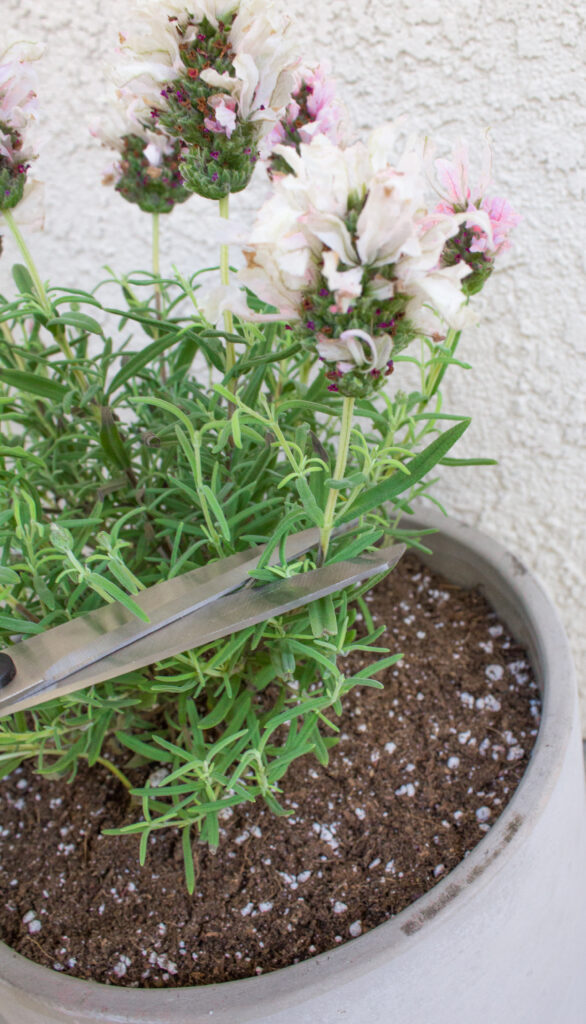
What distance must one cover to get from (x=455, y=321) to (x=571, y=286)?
0.64 metres

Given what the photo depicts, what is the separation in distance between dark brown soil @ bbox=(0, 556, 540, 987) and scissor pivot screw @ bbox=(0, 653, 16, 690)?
0.25 metres

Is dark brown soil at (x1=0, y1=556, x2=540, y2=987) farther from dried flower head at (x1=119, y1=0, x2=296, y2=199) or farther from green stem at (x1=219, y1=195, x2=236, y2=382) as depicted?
dried flower head at (x1=119, y1=0, x2=296, y2=199)

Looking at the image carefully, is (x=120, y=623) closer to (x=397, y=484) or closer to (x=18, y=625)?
(x=18, y=625)

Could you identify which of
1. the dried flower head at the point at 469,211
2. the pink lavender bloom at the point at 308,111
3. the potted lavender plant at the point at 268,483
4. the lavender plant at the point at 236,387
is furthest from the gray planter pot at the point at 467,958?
the pink lavender bloom at the point at 308,111

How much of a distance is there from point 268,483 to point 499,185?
0.52m

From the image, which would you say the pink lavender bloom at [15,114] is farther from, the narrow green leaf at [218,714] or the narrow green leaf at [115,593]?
the narrow green leaf at [218,714]

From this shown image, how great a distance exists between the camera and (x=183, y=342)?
2.18 feet

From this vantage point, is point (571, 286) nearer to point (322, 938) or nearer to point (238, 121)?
point (238, 121)

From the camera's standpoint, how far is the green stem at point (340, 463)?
0.41 m

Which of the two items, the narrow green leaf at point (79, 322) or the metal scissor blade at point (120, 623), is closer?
the metal scissor blade at point (120, 623)

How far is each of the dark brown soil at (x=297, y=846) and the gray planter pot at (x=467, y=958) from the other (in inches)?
2.1

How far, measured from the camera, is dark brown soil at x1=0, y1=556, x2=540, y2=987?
557mm

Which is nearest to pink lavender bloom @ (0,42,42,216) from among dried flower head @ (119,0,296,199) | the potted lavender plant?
the potted lavender plant

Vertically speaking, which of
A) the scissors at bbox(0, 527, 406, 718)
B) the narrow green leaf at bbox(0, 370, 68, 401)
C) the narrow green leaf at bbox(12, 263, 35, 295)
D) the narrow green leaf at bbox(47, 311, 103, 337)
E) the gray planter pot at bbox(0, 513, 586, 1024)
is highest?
the narrow green leaf at bbox(47, 311, 103, 337)
